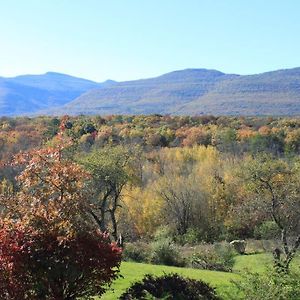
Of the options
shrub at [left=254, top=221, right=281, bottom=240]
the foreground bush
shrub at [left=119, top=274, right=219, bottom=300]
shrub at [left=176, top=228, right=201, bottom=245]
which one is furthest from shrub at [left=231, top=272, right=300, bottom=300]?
shrub at [left=176, top=228, right=201, bottom=245]

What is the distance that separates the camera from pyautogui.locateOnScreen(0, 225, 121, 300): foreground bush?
1047 centimetres

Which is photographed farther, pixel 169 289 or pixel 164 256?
pixel 164 256

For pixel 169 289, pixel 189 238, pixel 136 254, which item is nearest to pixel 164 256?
pixel 136 254

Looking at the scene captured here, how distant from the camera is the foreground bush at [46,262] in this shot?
1047 cm

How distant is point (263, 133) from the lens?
2918 inches

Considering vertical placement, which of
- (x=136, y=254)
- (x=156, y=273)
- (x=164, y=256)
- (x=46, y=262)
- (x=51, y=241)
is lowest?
(x=136, y=254)

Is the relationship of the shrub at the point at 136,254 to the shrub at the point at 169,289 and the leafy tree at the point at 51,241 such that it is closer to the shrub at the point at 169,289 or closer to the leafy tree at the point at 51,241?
the shrub at the point at 169,289

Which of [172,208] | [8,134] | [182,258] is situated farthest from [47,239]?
[8,134]

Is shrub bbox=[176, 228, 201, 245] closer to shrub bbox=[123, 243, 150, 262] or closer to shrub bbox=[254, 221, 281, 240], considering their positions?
Answer: shrub bbox=[254, 221, 281, 240]

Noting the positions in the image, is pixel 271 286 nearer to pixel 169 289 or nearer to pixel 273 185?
pixel 169 289

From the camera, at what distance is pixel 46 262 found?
417 inches

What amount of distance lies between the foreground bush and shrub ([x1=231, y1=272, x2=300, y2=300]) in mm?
4706

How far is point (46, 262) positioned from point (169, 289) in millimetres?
6324

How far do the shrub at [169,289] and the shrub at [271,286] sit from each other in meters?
2.09
